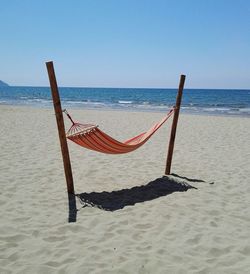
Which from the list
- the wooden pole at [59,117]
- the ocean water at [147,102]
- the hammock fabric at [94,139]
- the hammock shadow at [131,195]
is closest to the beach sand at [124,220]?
the hammock shadow at [131,195]

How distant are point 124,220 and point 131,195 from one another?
0.76 meters

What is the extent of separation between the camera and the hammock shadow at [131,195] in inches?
133

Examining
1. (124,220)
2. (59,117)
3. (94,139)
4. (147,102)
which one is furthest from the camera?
(147,102)

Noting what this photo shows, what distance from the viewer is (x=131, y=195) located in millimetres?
3689

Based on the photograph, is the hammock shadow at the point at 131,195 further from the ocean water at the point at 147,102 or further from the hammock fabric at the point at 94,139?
the ocean water at the point at 147,102

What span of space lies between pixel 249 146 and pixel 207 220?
423 centimetres

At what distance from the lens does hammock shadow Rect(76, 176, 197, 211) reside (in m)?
3.39

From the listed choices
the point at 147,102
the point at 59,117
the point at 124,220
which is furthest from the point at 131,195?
the point at 147,102

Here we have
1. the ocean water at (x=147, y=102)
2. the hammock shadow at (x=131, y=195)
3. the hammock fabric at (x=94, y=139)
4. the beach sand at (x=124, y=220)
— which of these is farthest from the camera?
the ocean water at (x=147, y=102)

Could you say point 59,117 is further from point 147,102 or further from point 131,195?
point 147,102

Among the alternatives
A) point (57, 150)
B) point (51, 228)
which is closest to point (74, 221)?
point (51, 228)

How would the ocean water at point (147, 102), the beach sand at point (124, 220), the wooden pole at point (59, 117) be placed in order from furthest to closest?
1. the ocean water at point (147, 102)
2. the wooden pole at point (59, 117)
3. the beach sand at point (124, 220)

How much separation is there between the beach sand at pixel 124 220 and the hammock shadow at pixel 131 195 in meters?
0.12

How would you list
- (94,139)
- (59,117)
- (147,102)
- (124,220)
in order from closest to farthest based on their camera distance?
(124,220) < (59,117) < (94,139) < (147,102)
